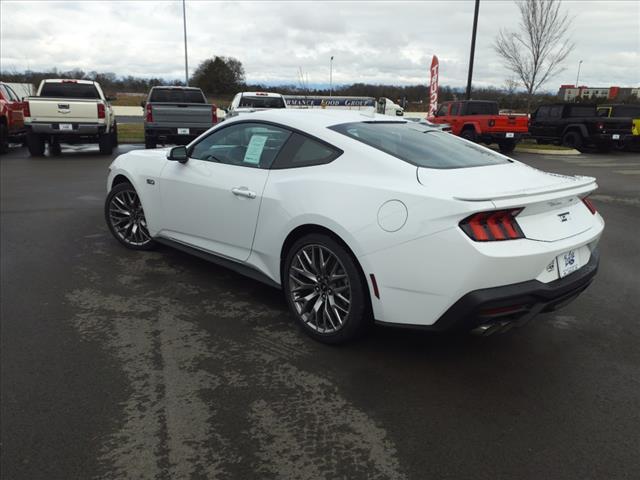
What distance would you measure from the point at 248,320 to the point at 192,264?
1537 millimetres

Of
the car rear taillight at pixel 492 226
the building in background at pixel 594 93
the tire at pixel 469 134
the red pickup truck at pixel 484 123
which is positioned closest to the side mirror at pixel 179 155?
the car rear taillight at pixel 492 226

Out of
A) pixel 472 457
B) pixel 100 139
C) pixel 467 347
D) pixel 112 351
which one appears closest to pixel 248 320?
pixel 112 351

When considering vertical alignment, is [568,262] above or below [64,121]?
below

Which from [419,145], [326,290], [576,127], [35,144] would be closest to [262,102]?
[35,144]

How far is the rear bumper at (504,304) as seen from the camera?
2.83m

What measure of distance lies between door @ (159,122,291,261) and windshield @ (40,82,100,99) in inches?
495

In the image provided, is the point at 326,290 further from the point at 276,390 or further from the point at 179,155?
the point at 179,155

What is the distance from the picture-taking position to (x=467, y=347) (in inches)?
143

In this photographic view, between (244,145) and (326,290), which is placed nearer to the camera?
(326,290)

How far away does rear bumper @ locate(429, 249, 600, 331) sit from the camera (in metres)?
2.83

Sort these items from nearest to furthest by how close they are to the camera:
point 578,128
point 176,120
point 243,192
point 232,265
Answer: point 243,192
point 232,265
point 176,120
point 578,128

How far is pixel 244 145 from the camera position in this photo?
4.26m

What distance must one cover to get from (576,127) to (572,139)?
49 cm

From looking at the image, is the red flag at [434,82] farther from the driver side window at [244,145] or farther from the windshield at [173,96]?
the driver side window at [244,145]
